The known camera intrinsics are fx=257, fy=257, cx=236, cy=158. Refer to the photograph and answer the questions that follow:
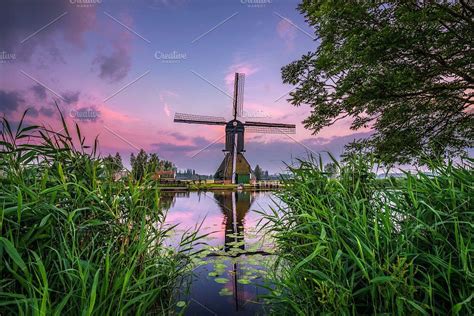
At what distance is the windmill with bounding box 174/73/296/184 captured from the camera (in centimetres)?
2969

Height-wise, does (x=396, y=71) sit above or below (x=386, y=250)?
above

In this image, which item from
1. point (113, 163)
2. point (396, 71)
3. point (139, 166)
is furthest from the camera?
point (396, 71)

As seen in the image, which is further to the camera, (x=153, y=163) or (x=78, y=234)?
(x=153, y=163)

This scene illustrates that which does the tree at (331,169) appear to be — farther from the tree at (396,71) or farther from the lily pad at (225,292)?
the tree at (396,71)

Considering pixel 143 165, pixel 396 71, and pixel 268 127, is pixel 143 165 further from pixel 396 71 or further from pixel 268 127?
pixel 268 127

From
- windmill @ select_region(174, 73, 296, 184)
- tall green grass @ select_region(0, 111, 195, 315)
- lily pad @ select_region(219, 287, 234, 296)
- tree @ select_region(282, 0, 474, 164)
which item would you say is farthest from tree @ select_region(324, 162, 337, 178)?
windmill @ select_region(174, 73, 296, 184)

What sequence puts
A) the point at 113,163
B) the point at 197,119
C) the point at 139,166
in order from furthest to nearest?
the point at 197,119 → the point at 139,166 → the point at 113,163

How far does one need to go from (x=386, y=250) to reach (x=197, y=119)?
28.5 metres

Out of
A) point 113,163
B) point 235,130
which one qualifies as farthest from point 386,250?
point 235,130

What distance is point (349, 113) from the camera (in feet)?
27.5

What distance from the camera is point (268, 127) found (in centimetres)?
3125

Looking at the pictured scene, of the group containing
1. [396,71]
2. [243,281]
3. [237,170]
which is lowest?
[243,281]

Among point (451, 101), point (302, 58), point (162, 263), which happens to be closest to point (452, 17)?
point (451, 101)

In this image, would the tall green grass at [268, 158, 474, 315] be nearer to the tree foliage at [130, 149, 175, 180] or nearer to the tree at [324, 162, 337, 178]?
the tree at [324, 162, 337, 178]
